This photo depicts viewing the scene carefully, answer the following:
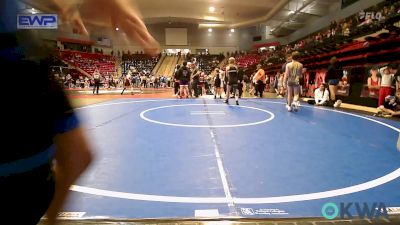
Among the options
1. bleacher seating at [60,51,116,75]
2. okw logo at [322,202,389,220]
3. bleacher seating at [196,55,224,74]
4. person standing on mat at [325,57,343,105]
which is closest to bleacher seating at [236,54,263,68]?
bleacher seating at [196,55,224,74]

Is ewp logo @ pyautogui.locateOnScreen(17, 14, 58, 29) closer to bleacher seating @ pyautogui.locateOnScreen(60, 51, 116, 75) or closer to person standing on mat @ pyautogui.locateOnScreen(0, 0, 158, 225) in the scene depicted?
person standing on mat @ pyautogui.locateOnScreen(0, 0, 158, 225)

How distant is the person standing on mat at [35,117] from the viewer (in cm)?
85

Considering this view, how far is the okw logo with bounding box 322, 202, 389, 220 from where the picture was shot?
2123mm

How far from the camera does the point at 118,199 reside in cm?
252

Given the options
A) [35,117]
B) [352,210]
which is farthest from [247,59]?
[35,117]

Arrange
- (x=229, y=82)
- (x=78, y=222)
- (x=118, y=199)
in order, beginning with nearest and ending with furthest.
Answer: (x=78, y=222), (x=118, y=199), (x=229, y=82)

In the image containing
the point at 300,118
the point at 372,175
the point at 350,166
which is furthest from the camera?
the point at 300,118

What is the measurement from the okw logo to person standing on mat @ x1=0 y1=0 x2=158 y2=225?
193 centimetres

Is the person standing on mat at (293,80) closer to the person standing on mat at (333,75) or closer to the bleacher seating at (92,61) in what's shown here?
the person standing on mat at (333,75)

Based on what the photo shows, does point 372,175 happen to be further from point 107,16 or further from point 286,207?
point 107,16

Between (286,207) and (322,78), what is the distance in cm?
1256

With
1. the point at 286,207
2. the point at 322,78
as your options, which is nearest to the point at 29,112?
the point at 286,207

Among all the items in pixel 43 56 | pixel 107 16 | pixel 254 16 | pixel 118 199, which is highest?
pixel 254 16

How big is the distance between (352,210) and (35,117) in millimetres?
2377
